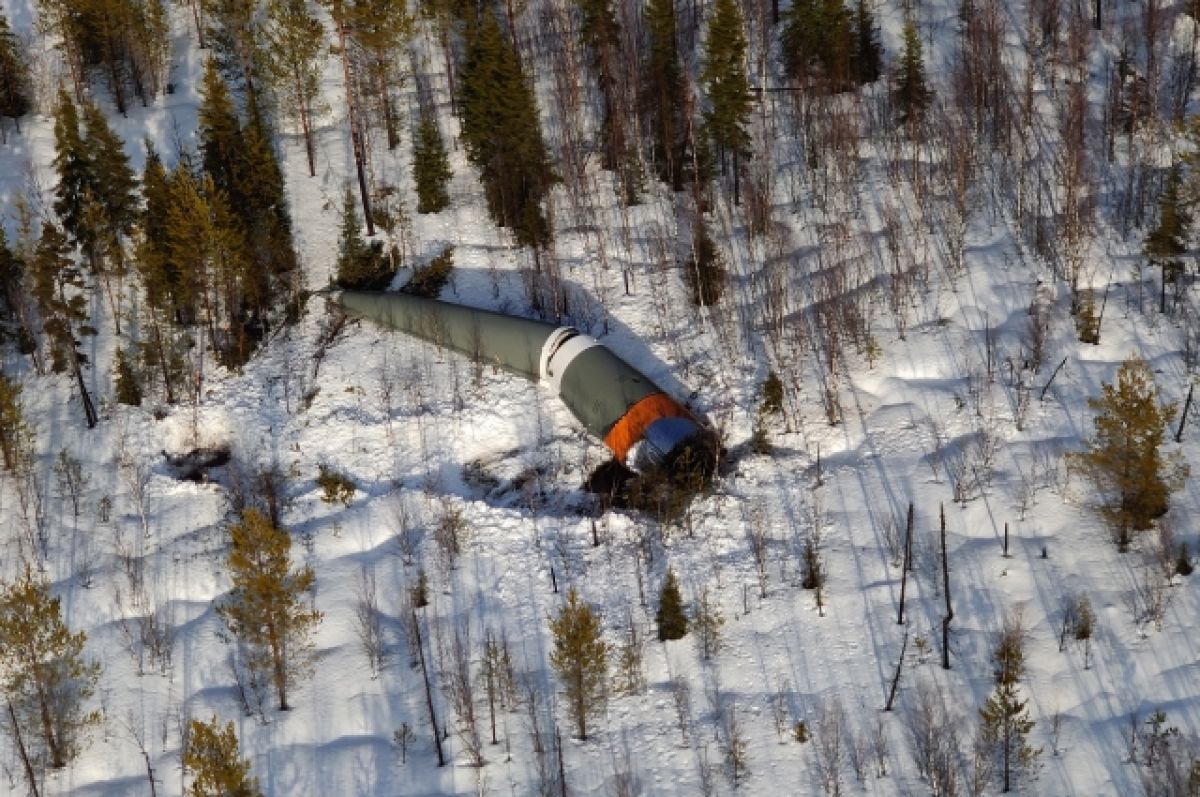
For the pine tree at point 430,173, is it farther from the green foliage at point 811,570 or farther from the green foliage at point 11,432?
the green foliage at point 811,570

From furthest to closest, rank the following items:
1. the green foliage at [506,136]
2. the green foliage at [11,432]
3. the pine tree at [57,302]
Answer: the green foliage at [506,136], the pine tree at [57,302], the green foliage at [11,432]

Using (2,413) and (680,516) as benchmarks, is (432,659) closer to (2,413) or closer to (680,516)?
(680,516)

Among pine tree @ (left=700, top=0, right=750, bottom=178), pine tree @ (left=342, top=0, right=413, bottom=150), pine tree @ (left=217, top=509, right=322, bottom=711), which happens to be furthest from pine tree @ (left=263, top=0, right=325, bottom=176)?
pine tree @ (left=217, top=509, right=322, bottom=711)

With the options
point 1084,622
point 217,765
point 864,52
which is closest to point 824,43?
point 864,52

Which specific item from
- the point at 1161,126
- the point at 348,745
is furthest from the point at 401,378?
the point at 1161,126

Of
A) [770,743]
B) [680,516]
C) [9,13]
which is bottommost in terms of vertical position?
[770,743]

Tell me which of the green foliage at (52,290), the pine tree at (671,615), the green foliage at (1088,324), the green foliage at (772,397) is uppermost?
the green foliage at (52,290)

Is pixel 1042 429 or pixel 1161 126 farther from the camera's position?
pixel 1161 126

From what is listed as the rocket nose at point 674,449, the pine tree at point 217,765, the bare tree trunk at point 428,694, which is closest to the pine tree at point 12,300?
the bare tree trunk at point 428,694
